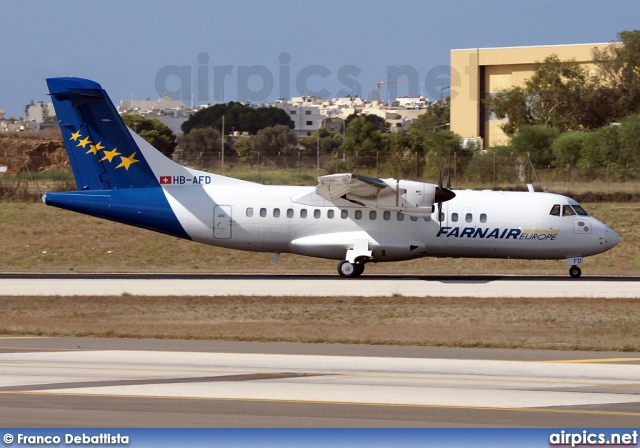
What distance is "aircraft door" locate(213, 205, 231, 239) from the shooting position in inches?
1172

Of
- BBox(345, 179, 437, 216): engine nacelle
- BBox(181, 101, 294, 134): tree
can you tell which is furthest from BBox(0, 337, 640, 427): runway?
BBox(181, 101, 294, 134): tree

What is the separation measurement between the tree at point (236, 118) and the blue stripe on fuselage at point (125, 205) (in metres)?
115

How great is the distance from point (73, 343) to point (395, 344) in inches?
249

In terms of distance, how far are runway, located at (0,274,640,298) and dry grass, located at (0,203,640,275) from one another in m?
5.16

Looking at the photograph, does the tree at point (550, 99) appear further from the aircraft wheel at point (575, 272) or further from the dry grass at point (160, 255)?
the aircraft wheel at point (575, 272)

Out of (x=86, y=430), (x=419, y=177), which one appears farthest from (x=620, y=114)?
(x=86, y=430)

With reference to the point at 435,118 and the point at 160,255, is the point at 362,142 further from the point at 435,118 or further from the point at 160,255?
the point at 435,118

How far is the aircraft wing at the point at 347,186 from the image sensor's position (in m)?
28.2

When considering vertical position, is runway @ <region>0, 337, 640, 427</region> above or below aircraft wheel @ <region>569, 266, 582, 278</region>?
above

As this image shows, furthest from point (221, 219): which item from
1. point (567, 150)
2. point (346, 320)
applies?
point (567, 150)

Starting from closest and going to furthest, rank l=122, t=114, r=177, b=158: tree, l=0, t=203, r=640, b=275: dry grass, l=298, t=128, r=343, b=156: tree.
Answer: l=0, t=203, r=640, b=275: dry grass < l=122, t=114, r=177, b=158: tree < l=298, t=128, r=343, b=156: tree

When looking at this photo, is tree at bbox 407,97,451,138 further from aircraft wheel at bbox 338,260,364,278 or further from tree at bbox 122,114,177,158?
aircraft wheel at bbox 338,260,364,278

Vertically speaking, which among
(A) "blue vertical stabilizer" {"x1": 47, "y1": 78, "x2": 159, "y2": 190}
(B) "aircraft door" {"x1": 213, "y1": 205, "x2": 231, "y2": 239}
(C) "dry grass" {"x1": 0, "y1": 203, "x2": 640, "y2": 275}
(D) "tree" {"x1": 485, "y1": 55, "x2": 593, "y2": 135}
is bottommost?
(C) "dry grass" {"x1": 0, "y1": 203, "x2": 640, "y2": 275}

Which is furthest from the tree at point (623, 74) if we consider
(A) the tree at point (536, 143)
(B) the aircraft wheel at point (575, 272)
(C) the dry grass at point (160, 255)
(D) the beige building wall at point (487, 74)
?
(B) the aircraft wheel at point (575, 272)
